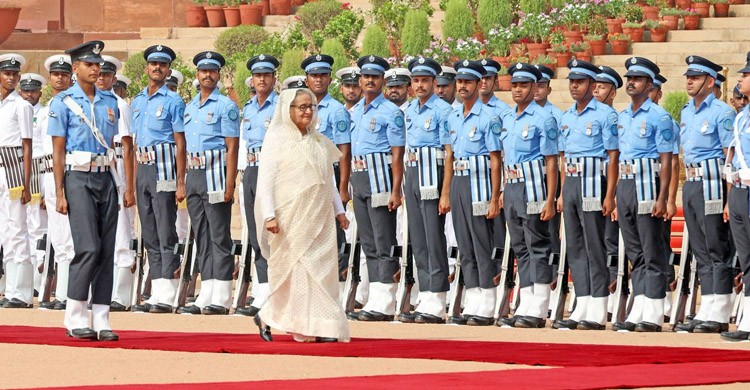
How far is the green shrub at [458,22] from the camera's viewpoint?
3098 cm

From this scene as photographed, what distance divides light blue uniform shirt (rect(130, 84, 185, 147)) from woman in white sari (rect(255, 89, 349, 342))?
4.02 meters

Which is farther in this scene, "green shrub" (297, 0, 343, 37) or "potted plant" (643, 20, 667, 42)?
"green shrub" (297, 0, 343, 37)

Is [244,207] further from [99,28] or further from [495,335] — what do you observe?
[99,28]

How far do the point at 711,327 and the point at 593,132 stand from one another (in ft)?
6.46

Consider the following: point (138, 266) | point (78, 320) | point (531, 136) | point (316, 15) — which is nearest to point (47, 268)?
point (138, 266)

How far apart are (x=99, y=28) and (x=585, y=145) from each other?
22015 millimetres

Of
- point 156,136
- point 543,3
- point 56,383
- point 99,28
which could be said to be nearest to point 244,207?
point 156,136

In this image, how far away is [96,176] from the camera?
15234 millimetres

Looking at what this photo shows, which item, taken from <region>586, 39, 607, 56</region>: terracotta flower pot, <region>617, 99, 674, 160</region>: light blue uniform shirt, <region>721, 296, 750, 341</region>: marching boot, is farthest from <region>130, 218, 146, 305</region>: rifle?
<region>586, 39, 607, 56</region>: terracotta flower pot

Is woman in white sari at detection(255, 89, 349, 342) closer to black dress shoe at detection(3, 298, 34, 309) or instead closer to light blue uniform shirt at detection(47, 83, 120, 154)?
light blue uniform shirt at detection(47, 83, 120, 154)

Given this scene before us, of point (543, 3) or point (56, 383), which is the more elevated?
point (543, 3)

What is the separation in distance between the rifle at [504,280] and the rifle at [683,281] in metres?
1.49

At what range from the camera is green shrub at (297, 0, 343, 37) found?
33.8m

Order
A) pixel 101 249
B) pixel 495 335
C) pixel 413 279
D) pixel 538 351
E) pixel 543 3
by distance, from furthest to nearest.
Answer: pixel 543 3 < pixel 413 279 < pixel 495 335 < pixel 101 249 < pixel 538 351
